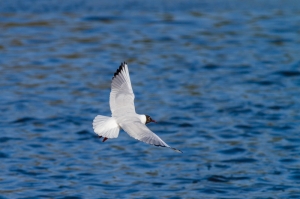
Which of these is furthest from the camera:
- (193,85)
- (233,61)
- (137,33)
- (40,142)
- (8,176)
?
(137,33)

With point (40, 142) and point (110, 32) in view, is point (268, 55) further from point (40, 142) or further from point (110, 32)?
point (40, 142)

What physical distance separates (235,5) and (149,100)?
5.39 m

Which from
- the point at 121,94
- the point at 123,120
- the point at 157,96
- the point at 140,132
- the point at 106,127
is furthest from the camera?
the point at 157,96

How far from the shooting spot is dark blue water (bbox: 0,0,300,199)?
8.66 meters

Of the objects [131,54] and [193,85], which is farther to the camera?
[131,54]

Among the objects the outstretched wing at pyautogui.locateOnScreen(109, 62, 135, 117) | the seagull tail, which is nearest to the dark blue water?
the outstretched wing at pyautogui.locateOnScreen(109, 62, 135, 117)

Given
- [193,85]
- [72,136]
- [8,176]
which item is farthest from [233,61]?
[8,176]

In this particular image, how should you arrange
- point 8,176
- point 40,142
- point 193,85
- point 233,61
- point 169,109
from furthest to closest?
1. point 233,61
2. point 193,85
3. point 169,109
4. point 40,142
5. point 8,176

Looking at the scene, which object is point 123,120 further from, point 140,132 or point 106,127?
point 140,132

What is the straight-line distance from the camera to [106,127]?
21.8 feet

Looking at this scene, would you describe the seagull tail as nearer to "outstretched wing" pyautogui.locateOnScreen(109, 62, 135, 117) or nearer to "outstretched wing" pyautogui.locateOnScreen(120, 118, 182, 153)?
"outstretched wing" pyautogui.locateOnScreen(120, 118, 182, 153)

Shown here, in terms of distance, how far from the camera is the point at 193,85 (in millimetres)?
12555

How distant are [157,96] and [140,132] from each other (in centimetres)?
545

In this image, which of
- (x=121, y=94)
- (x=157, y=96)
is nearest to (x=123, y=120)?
(x=121, y=94)
